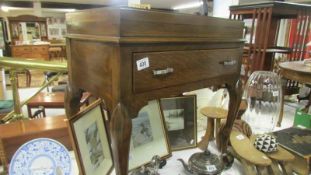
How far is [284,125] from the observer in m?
1.90

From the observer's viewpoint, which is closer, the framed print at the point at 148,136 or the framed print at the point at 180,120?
the framed print at the point at 148,136

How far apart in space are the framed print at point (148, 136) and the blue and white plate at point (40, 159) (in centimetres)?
35

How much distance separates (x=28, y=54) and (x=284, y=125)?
824 cm

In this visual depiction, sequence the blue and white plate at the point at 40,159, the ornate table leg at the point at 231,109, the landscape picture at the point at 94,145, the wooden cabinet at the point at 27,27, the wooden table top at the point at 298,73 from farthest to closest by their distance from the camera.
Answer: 1. the wooden cabinet at the point at 27,27
2. the wooden table top at the point at 298,73
3. the ornate table leg at the point at 231,109
4. the landscape picture at the point at 94,145
5. the blue and white plate at the point at 40,159

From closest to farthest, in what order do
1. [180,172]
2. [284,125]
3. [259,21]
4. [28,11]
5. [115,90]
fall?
[115,90], [180,172], [284,125], [259,21], [28,11]

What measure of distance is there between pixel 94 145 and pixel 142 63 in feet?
1.71

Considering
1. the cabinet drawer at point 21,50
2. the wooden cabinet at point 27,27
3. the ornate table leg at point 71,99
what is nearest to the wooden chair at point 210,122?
the ornate table leg at point 71,99

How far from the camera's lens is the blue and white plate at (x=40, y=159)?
846 mm

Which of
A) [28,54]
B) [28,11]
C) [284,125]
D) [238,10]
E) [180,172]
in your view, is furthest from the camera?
[28,11]

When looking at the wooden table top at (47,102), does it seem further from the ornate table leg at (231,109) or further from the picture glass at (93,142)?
the ornate table leg at (231,109)

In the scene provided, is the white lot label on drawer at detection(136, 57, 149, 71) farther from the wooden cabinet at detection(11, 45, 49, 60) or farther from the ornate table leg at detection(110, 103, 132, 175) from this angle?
the wooden cabinet at detection(11, 45, 49, 60)

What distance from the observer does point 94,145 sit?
3.27 feet

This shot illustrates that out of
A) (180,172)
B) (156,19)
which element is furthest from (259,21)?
(156,19)

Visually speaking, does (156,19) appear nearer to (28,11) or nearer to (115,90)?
(115,90)
